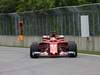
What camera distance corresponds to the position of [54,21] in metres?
28.0

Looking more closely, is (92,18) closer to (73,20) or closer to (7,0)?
(73,20)

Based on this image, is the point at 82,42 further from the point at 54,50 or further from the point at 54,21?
the point at 54,50

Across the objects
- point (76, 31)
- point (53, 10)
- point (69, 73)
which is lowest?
point (69, 73)

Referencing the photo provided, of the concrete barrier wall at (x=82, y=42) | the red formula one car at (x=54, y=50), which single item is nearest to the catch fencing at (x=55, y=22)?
the concrete barrier wall at (x=82, y=42)

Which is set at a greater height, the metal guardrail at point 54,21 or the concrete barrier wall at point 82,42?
the metal guardrail at point 54,21

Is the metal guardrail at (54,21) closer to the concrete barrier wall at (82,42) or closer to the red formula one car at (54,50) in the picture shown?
the concrete barrier wall at (82,42)

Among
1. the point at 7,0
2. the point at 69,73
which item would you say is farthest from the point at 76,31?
the point at 7,0

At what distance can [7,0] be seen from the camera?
38938 mm

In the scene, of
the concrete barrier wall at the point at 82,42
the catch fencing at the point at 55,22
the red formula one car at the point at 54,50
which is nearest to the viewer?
the red formula one car at the point at 54,50

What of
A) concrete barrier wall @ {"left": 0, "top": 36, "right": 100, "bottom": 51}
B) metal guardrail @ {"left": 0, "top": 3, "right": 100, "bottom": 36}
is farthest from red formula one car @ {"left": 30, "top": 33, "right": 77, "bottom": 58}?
metal guardrail @ {"left": 0, "top": 3, "right": 100, "bottom": 36}

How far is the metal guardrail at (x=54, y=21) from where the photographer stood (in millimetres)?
22359

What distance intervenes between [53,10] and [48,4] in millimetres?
2170

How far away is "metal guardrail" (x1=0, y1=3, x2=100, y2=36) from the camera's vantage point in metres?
22.4

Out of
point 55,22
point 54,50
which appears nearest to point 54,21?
point 55,22
